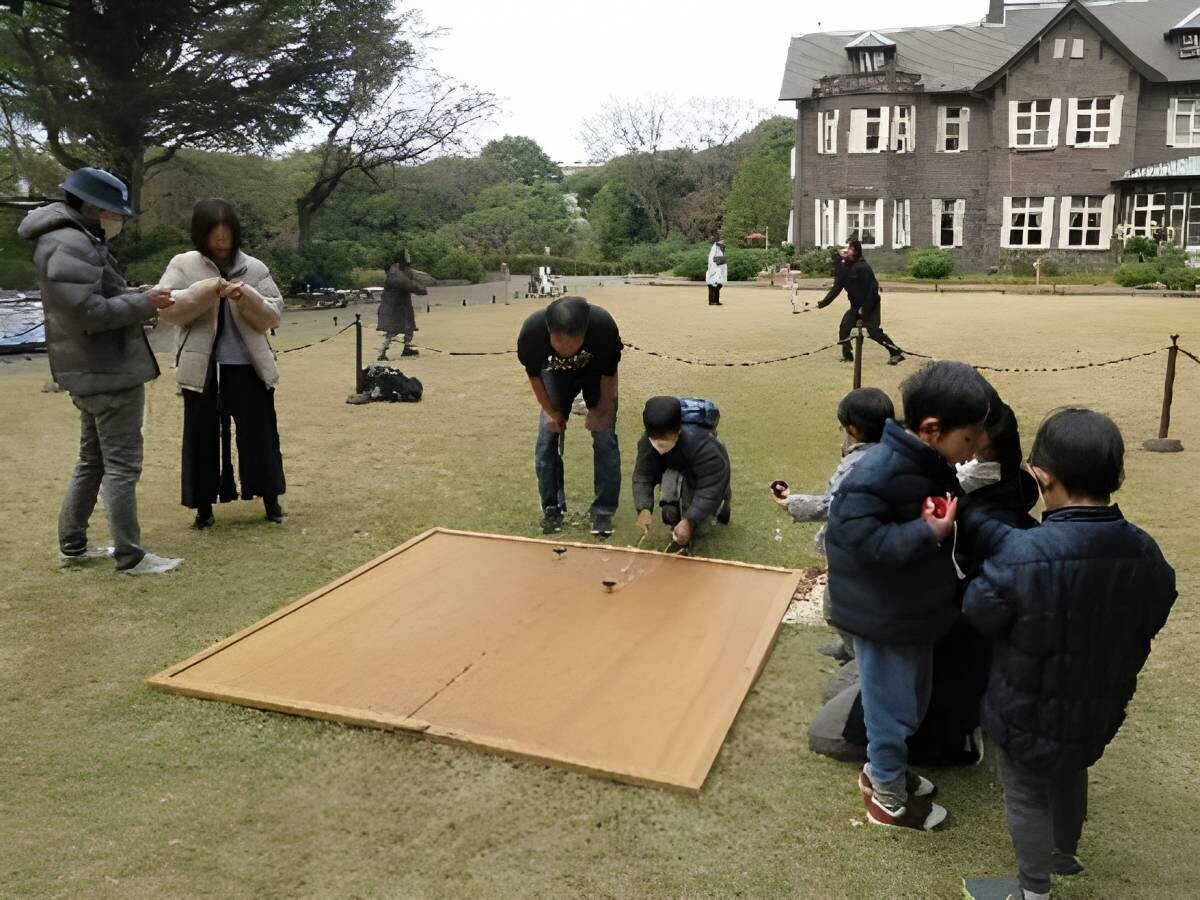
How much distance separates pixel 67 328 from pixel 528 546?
263 centimetres

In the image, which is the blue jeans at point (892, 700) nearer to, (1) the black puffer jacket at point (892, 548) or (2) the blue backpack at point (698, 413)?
(1) the black puffer jacket at point (892, 548)

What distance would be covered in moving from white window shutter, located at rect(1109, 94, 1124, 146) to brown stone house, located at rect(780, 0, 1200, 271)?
0.06 m

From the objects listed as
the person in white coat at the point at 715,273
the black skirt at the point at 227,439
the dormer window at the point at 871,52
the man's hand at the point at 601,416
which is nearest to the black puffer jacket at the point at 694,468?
the man's hand at the point at 601,416

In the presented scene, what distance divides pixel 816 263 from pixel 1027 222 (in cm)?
716

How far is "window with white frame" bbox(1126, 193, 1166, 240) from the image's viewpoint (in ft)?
104

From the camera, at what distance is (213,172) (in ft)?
92.6

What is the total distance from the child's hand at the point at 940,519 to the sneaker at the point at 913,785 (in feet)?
3.03

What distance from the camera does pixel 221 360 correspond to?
597 centimetres

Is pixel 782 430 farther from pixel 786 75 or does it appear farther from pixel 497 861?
pixel 786 75

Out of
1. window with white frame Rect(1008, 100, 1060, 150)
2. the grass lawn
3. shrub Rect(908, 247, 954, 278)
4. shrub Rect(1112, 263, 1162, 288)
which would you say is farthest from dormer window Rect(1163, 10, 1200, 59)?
the grass lawn

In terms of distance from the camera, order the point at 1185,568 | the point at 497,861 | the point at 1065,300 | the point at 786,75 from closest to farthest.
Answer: the point at 497,861 → the point at 1185,568 → the point at 1065,300 → the point at 786,75

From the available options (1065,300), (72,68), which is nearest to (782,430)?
(1065,300)

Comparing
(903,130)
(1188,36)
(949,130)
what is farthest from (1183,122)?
(903,130)

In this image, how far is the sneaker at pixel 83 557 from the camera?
5.57m
